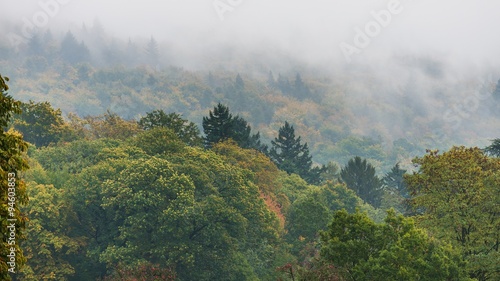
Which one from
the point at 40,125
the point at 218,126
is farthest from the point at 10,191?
the point at 218,126

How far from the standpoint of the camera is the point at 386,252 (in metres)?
33.5

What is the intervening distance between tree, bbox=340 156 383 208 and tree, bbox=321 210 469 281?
8877 cm

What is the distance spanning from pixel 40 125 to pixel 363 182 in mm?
75410

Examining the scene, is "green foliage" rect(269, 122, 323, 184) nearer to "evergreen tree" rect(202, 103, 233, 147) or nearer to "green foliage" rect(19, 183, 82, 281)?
"evergreen tree" rect(202, 103, 233, 147)

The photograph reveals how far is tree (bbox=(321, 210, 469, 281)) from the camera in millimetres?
33438

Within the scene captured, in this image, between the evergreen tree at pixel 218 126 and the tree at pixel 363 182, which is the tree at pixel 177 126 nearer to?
the evergreen tree at pixel 218 126

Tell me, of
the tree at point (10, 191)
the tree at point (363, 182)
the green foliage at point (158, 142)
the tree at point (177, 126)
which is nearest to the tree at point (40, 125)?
the tree at point (177, 126)

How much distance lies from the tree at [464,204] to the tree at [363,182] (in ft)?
259

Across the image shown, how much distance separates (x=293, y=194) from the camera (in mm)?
87125

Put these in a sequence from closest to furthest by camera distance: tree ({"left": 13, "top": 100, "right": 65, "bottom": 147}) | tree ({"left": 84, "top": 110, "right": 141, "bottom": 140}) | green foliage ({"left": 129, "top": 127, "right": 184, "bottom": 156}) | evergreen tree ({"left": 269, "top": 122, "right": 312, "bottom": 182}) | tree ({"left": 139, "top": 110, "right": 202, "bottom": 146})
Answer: green foliage ({"left": 129, "top": 127, "right": 184, "bottom": 156}) → tree ({"left": 139, "top": 110, "right": 202, "bottom": 146}) → tree ({"left": 13, "top": 100, "right": 65, "bottom": 147}) → tree ({"left": 84, "top": 110, "right": 141, "bottom": 140}) → evergreen tree ({"left": 269, "top": 122, "right": 312, "bottom": 182})

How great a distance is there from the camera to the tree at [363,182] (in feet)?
409

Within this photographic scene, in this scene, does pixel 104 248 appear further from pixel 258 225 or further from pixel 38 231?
pixel 258 225

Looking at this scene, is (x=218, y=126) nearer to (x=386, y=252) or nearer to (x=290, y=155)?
(x=290, y=155)

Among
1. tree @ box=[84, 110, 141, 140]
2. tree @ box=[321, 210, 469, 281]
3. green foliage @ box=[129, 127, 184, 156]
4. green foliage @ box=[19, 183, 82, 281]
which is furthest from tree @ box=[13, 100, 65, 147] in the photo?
tree @ box=[321, 210, 469, 281]
